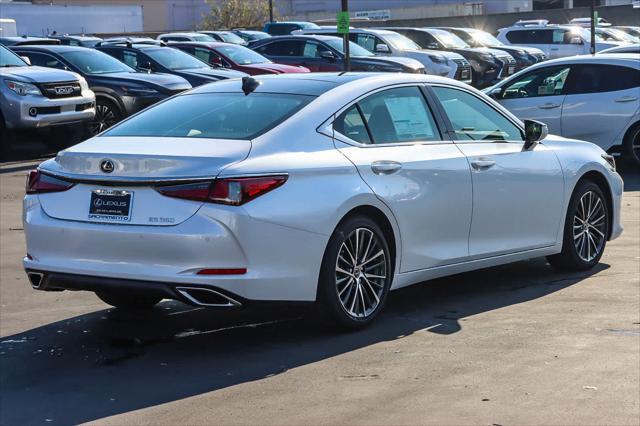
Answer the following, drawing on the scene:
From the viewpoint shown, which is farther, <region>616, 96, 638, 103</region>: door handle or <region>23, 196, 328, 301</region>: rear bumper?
<region>616, 96, 638, 103</region>: door handle

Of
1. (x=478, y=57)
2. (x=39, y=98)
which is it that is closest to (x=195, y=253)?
(x=39, y=98)

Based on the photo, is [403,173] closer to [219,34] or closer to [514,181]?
[514,181]

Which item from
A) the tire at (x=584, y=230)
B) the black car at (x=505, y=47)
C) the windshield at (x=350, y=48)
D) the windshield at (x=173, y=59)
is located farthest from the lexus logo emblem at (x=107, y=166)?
the black car at (x=505, y=47)

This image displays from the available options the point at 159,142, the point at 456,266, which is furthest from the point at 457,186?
the point at 159,142

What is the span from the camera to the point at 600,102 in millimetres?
15953

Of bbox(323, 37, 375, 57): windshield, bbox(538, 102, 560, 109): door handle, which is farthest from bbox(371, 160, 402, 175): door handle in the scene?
bbox(323, 37, 375, 57): windshield

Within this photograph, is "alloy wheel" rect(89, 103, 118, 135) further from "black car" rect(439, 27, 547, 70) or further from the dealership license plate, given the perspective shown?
"black car" rect(439, 27, 547, 70)

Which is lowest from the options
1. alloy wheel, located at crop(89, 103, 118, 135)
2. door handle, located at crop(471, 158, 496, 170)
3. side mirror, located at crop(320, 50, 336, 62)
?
alloy wheel, located at crop(89, 103, 118, 135)

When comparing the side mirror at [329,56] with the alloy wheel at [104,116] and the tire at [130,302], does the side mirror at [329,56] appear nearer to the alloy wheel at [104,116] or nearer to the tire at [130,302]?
the alloy wheel at [104,116]

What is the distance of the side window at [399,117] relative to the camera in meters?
7.38

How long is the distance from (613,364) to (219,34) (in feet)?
102

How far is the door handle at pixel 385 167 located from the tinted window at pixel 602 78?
31.3 ft

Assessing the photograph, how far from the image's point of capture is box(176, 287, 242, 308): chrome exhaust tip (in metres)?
6.27

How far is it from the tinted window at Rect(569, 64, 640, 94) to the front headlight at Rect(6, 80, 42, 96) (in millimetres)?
7910
